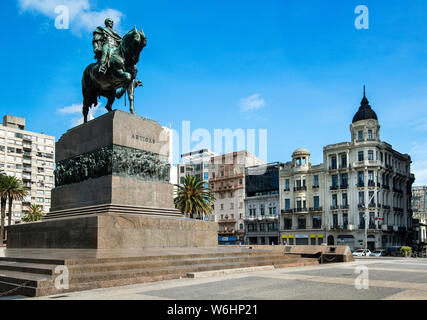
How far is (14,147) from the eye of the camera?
93.0 metres

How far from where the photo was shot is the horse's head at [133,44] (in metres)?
21.6

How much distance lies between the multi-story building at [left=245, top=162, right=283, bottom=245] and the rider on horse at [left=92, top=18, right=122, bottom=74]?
58130 mm

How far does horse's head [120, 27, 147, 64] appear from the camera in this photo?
21.6 metres

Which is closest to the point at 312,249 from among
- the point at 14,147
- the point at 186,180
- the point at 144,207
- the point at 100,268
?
the point at 144,207

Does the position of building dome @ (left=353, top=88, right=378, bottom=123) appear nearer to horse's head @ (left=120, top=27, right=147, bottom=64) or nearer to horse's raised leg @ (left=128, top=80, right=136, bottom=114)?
horse's raised leg @ (left=128, top=80, right=136, bottom=114)

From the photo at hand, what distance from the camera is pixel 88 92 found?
24.4 metres

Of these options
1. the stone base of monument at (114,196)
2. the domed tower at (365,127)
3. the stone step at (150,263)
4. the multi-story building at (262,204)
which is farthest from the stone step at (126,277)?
the multi-story building at (262,204)

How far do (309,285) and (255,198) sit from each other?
228 ft

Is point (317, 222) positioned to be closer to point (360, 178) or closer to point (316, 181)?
point (316, 181)

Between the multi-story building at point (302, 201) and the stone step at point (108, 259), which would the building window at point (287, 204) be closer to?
the multi-story building at point (302, 201)

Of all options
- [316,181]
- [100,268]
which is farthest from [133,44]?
[316,181]

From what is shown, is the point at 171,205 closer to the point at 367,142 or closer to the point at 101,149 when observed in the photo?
the point at 101,149

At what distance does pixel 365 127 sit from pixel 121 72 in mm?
53569

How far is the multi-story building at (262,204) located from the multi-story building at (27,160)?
47433 millimetres
